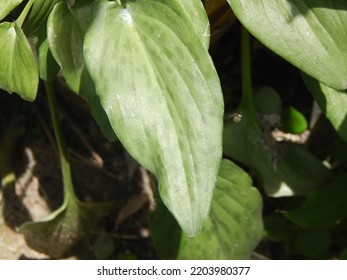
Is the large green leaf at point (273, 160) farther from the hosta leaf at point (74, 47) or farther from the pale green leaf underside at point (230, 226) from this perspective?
the hosta leaf at point (74, 47)

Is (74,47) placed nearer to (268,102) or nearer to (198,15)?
(198,15)

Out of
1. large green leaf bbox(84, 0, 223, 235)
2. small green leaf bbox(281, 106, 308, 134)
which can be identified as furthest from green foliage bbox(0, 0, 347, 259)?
small green leaf bbox(281, 106, 308, 134)

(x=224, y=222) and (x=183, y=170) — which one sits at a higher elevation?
(x=183, y=170)

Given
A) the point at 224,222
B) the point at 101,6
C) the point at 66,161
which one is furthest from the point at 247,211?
the point at 101,6

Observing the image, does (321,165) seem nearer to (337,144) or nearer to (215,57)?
(337,144)

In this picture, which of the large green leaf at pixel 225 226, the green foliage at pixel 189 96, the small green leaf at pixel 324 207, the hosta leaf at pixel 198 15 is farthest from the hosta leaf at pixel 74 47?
the small green leaf at pixel 324 207

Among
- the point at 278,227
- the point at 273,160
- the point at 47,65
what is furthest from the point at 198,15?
the point at 278,227
